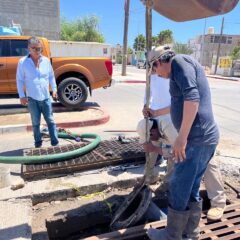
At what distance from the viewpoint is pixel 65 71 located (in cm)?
870

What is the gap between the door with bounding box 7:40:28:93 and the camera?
27.6 feet

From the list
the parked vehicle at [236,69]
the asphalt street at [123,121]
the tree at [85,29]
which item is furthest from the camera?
the tree at [85,29]

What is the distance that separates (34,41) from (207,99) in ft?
10.0

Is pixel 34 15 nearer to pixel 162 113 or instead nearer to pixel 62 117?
pixel 62 117

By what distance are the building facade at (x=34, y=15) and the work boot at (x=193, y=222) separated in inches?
1065

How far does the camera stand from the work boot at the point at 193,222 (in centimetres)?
284

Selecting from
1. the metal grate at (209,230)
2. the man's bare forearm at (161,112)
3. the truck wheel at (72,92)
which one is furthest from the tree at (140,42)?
the metal grate at (209,230)

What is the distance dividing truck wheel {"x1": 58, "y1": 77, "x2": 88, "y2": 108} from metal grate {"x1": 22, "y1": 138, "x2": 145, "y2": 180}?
3443 millimetres

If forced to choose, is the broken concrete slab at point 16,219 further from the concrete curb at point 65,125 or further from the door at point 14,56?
the door at point 14,56

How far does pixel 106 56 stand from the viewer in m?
9.48

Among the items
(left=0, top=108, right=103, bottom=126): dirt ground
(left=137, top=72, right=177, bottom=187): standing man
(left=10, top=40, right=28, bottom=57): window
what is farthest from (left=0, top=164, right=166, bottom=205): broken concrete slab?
(left=10, top=40, right=28, bottom=57): window

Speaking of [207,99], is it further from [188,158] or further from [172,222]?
[172,222]

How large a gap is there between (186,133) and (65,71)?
6.74 m

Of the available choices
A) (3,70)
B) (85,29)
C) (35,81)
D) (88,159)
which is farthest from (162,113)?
(85,29)
